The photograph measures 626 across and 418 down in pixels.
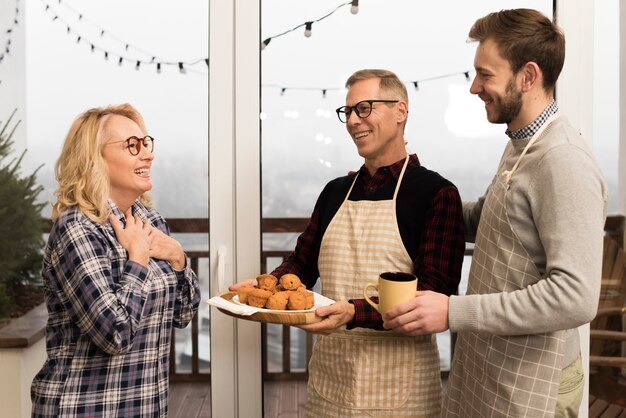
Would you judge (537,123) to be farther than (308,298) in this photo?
No

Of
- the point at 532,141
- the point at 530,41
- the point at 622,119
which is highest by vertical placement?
the point at 530,41

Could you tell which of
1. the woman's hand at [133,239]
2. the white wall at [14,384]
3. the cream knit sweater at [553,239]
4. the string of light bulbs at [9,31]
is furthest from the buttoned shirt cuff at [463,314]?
the string of light bulbs at [9,31]

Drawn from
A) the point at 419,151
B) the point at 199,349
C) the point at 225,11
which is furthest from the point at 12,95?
the point at 419,151

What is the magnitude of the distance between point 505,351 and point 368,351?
434 millimetres

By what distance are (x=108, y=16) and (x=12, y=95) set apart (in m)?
0.46

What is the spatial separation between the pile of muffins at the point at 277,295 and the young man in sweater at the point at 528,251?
26 cm

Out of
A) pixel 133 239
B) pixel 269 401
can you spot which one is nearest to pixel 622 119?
pixel 269 401

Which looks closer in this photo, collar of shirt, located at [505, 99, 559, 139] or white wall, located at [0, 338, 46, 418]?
collar of shirt, located at [505, 99, 559, 139]

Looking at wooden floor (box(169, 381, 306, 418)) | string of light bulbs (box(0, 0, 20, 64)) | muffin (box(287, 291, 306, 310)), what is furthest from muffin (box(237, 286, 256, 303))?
string of light bulbs (box(0, 0, 20, 64))

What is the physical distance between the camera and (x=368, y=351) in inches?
74.8

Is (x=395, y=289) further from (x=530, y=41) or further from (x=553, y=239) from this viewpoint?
(x=530, y=41)

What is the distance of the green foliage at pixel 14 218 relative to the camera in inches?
95.1

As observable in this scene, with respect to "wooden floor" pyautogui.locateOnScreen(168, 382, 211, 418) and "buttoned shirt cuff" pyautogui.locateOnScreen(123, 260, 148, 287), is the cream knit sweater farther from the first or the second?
"wooden floor" pyautogui.locateOnScreen(168, 382, 211, 418)

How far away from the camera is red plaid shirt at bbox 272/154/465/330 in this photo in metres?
1.79
